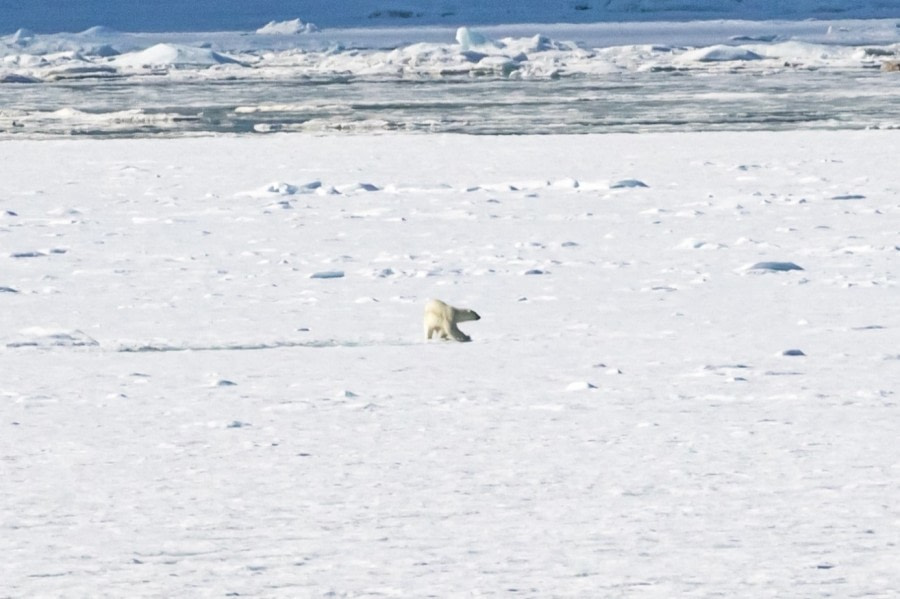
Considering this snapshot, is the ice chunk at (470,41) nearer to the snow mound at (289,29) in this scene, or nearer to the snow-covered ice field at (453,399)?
the snow mound at (289,29)

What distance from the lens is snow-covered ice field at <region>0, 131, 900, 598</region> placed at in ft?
8.61

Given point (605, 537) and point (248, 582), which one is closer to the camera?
point (248, 582)

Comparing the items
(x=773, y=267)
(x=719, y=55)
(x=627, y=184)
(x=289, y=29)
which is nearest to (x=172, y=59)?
(x=719, y=55)

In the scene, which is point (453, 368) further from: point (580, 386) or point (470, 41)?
point (470, 41)

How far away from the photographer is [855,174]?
938 centimetres

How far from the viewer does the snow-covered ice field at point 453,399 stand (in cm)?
262

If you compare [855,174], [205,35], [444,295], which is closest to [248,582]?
[444,295]

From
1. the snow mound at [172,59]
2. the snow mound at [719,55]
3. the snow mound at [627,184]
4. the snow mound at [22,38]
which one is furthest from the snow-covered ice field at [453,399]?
the snow mound at [22,38]

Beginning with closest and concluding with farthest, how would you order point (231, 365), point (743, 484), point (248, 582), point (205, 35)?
point (248, 582) → point (743, 484) → point (231, 365) → point (205, 35)

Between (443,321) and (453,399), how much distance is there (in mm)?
770

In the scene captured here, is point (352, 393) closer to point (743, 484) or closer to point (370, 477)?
point (370, 477)

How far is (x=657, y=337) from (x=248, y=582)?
2362mm

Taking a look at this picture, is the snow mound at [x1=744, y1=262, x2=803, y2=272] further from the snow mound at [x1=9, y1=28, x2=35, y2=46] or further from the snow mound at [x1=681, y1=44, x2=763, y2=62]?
the snow mound at [x1=9, y1=28, x2=35, y2=46]

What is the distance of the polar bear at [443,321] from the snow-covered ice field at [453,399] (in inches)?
3.4
